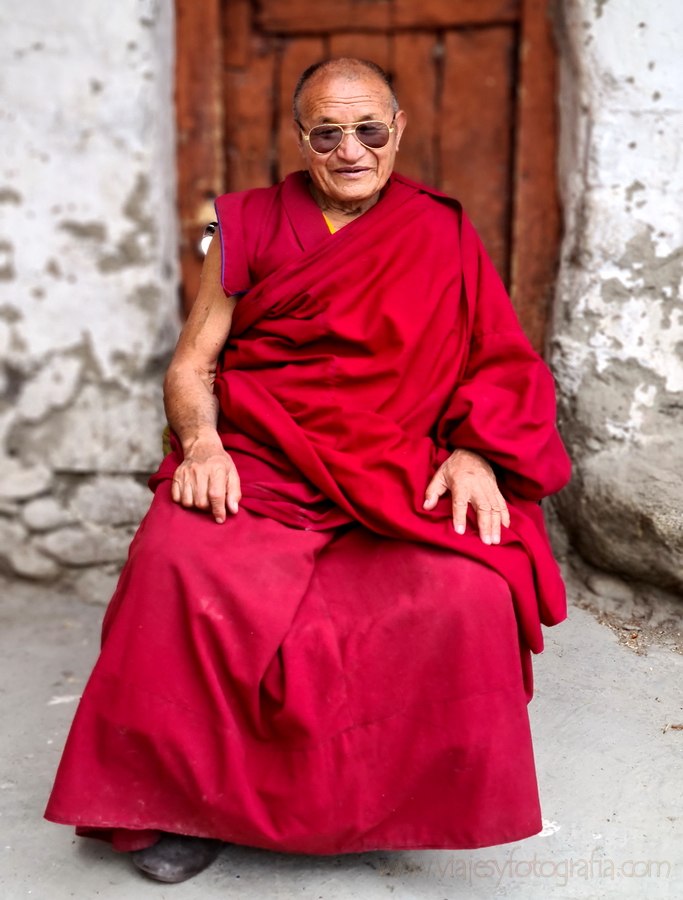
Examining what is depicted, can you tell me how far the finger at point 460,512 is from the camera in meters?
2.32

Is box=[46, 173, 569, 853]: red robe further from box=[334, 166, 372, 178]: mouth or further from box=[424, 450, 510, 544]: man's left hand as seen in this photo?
box=[334, 166, 372, 178]: mouth

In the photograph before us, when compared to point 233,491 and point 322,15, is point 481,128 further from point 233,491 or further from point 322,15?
point 233,491

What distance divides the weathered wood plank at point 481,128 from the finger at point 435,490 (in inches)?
59.9

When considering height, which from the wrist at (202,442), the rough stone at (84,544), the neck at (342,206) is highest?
the neck at (342,206)

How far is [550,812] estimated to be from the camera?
2.48 m

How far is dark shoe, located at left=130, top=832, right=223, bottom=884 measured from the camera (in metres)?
2.27

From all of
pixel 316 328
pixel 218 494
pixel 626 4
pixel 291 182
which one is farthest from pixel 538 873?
pixel 626 4

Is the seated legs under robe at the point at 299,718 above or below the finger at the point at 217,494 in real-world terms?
below

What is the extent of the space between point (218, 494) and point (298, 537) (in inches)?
7.4

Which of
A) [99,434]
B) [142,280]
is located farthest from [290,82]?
[99,434]

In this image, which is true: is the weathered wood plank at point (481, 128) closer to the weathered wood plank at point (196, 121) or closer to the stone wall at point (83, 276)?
the weathered wood plank at point (196, 121)

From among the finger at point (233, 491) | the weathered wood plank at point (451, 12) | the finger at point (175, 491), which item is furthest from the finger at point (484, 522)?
the weathered wood plank at point (451, 12)

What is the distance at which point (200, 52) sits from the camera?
3732 mm

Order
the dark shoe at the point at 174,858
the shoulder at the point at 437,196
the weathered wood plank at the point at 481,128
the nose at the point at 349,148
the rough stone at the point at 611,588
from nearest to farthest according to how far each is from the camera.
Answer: the dark shoe at the point at 174,858 → the nose at the point at 349,148 → the shoulder at the point at 437,196 → the rough stone at the point at 611,588 → the weathered wood plank at the point at 481,128
